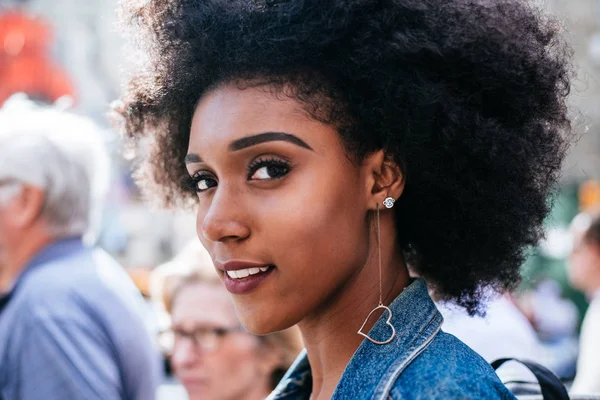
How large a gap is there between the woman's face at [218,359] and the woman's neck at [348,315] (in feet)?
4.77

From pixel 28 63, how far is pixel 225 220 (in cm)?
1347

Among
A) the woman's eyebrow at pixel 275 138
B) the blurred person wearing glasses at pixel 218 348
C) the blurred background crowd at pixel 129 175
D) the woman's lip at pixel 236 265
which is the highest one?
the woman's eyebrow at pixel 275 138

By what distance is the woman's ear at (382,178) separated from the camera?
5.38 feet

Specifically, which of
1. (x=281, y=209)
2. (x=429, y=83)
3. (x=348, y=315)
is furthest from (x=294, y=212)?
(x=429, y=83)

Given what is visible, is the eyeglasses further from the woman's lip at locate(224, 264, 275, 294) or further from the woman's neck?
the woman's lip at locate(224, 264, 275, 294)

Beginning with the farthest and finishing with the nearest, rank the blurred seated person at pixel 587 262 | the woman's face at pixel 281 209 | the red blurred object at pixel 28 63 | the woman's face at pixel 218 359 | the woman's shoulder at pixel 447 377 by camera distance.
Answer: the red blurred object at pixel 28 63, the blurred seated person at pixel 587 262, the woman's face at pixel 218 359, the woman's face at pixel 281 209, the woman's shoulder at pixel 447 377

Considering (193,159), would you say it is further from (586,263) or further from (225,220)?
(586,263)

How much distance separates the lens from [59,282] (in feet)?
9.52

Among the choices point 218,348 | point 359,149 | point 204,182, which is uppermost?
point 359,149

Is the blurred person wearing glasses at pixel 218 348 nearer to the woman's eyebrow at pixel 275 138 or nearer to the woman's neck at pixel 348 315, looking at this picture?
the woman's neck at pixel 348 315

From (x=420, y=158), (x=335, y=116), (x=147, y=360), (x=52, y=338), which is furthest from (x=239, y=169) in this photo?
(x=147, y=360)

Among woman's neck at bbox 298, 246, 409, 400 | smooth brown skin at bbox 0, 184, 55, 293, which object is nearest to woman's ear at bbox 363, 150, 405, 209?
woman's neck at bbox 298, 246, 409, 400

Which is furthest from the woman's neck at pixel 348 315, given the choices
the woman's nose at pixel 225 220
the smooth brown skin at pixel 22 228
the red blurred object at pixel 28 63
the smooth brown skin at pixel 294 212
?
the red blurred object at pixel 28 63

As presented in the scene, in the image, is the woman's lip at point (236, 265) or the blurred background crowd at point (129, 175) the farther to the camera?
the blurred background crowd at point (129, 175)
